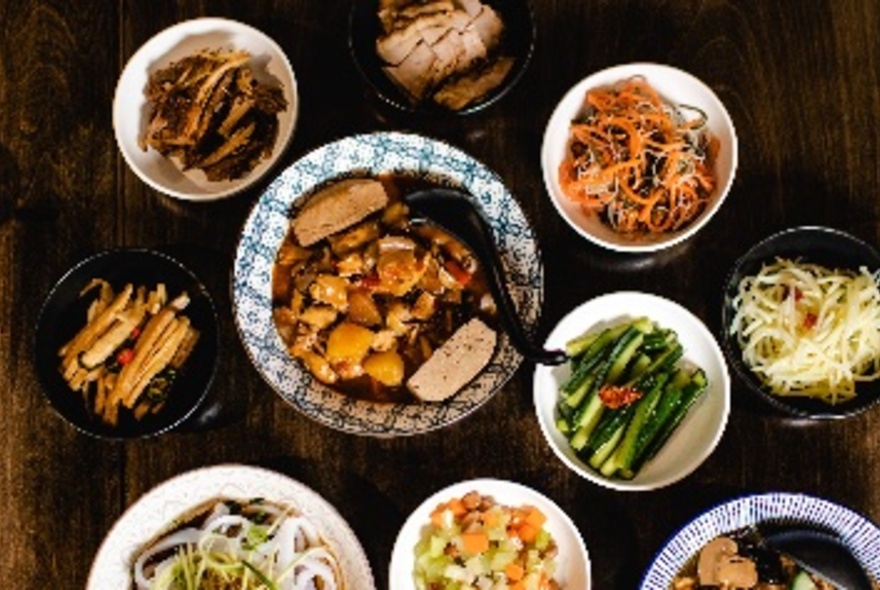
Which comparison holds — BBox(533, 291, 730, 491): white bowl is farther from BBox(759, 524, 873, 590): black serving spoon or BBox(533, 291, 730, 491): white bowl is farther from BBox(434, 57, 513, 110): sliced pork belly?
BBox(434, 57, 513, 110): sliced pork belly

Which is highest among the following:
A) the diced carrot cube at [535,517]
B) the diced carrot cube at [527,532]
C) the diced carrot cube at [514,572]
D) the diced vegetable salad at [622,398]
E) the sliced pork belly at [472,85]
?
the sliced pork belly at [472,85]

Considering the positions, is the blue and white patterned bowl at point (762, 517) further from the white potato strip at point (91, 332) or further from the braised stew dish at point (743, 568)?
the white potato strip at point (91, 332)

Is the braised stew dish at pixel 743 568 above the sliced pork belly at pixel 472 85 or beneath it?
beneath

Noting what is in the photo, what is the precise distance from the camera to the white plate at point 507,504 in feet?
10.5

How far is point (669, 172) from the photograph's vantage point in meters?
3.24

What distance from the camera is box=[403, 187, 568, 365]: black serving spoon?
10.4 feet

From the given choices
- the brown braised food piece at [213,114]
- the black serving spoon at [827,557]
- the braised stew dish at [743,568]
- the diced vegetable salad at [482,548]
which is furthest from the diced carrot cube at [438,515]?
the brown braised food piece at [213,114]

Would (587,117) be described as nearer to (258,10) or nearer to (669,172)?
(669,172)

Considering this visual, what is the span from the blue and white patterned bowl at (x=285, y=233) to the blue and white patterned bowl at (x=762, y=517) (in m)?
0.56

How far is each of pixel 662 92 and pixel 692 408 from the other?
768 millimetres

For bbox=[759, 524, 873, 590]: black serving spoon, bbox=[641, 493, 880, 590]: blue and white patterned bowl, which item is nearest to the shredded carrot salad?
bbox=[641, 493, 880, 590]: blue and white patterned bowl

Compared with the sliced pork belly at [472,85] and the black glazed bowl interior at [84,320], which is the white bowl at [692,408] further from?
the black glazed bowl interior at [84,320]

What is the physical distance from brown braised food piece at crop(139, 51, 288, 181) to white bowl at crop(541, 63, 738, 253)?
668mm

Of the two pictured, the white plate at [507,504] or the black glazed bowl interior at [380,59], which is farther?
the black glazed bowl interior at [380,59]
